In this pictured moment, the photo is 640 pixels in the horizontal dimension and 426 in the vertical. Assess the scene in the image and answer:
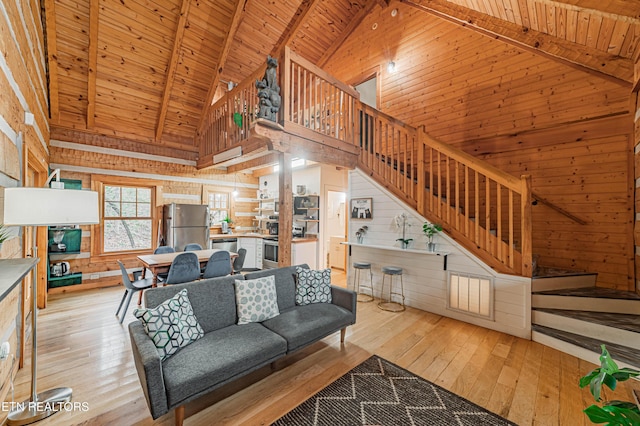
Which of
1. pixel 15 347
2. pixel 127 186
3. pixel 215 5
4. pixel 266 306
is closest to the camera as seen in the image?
pixel 15 347

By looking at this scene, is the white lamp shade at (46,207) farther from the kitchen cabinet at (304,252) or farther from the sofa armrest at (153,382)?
the kitchen cabinet at (304,252)

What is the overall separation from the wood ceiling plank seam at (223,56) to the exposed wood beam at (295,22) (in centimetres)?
89

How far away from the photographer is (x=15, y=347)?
242 cm

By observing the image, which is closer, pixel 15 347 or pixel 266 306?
pixel 15 347

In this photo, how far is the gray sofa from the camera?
67.9 inches

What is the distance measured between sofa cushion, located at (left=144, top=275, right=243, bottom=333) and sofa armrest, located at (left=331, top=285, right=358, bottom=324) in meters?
1.15

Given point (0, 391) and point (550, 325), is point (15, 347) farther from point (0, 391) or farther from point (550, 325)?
point (550, 325)

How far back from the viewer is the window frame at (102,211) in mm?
5242

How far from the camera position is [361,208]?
4891mm

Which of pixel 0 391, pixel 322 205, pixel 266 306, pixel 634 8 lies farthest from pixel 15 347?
pixel 634 8

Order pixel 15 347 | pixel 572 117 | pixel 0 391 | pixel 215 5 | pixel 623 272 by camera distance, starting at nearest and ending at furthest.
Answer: pixel 0 391, pixel 15 347, pixel 623 272, pixel 572 117, pixel 215 5

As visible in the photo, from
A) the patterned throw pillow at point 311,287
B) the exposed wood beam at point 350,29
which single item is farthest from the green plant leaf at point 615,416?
the exposed wood beam at point 350,29

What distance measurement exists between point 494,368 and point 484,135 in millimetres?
3723

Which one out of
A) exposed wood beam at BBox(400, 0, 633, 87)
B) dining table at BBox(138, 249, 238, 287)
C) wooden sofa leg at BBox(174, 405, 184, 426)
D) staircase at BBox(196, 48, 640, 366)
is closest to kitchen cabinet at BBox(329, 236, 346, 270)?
staircase at BBox(196, 48, 640, 366)
